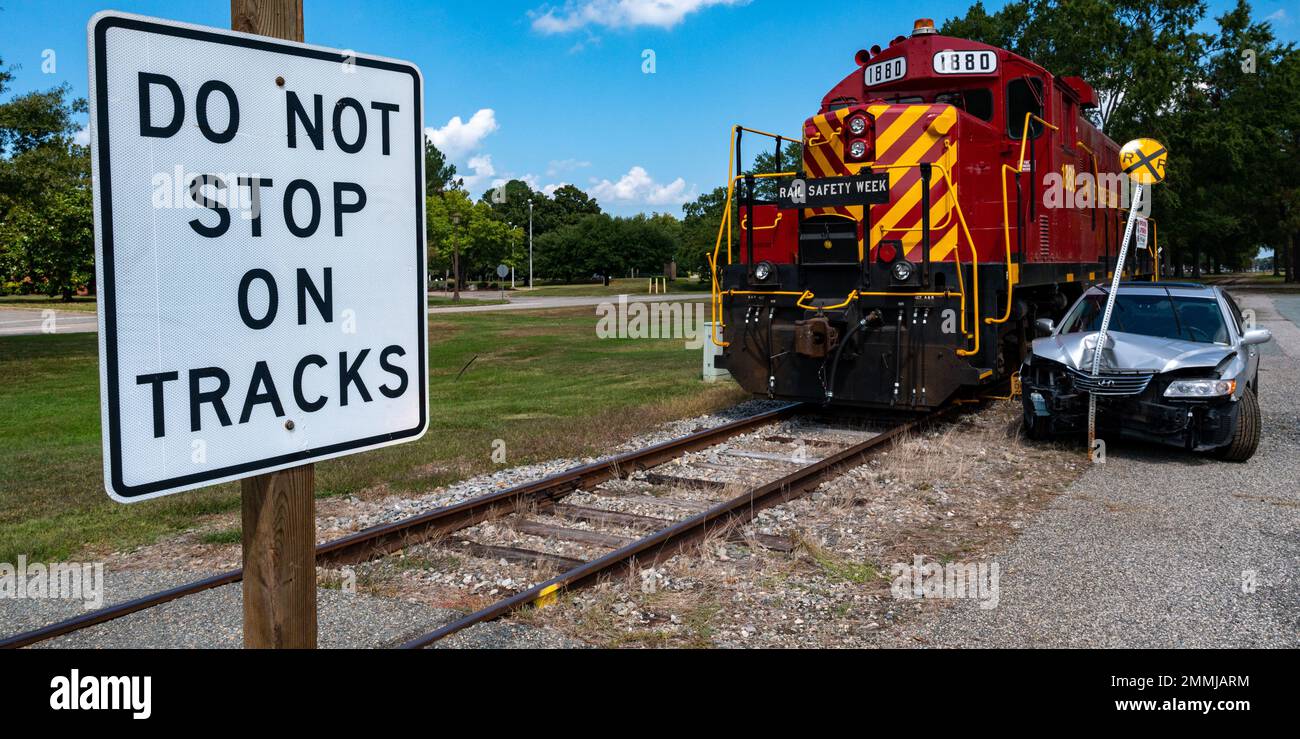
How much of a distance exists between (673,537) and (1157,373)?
5416 millimetres

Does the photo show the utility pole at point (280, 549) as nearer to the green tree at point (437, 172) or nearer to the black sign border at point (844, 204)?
the black sign border at point (844, 204)

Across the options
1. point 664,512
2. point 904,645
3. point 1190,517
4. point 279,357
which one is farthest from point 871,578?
point 279,357

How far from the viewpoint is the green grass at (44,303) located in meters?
41.4

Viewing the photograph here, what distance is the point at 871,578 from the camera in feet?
18.2

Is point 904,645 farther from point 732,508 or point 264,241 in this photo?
point 264,241

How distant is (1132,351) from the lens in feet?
29.2

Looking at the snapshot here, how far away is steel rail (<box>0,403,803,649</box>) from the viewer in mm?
4723

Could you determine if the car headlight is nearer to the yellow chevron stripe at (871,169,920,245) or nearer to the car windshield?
the car windshield

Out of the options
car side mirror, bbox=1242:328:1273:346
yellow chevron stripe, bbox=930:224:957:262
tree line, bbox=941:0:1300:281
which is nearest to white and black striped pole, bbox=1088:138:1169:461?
car side mirror, bbox=1242:328:1273:346

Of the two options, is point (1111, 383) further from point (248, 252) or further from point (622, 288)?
point (622, 288)

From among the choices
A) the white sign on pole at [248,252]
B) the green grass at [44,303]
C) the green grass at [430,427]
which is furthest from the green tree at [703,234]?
the white sign on pole at [248,252]

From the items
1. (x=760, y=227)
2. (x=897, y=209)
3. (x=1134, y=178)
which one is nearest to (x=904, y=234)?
(x=897, y=209)

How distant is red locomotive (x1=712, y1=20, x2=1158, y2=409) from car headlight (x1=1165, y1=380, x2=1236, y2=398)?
5.57 ft

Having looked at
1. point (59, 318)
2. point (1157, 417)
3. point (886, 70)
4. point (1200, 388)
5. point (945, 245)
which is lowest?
point (1157, 417)
